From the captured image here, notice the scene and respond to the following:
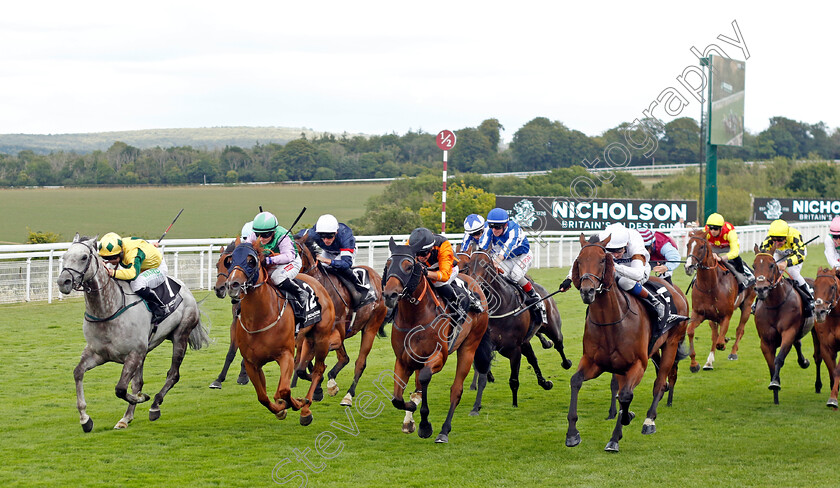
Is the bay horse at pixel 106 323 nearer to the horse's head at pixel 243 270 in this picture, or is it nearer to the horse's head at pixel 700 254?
the horse's head at pixel 243 270

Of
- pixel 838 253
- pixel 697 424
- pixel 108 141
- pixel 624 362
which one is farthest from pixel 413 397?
pixel 108 141

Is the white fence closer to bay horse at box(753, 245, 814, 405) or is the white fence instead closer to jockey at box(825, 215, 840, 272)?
bay horse at box(753, 245, 814, 405)

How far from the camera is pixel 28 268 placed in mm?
14609

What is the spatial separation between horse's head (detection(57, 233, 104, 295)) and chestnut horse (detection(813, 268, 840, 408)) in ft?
20.0

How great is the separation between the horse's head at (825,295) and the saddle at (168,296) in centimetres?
557

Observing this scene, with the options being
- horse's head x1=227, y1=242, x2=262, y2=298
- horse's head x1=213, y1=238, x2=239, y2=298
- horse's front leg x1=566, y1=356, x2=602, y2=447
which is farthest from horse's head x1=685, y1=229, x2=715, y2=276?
horse's head x1=227, y1=242, x2=262, y2=298

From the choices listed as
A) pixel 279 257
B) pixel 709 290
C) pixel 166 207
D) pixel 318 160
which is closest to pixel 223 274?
pixel 279 257

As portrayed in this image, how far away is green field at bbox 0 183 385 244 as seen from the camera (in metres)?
37.9

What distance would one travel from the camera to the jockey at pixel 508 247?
8500 millimetres

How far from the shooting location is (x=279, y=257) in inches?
291

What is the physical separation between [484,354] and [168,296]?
8.92 feet

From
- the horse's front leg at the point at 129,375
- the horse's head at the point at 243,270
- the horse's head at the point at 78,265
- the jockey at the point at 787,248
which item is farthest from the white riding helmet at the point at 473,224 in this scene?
the horse's head at the point at 78,265

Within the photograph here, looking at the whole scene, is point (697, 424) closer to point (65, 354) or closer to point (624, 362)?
point (624, 362)

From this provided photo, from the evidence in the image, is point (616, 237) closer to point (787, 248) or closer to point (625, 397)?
point (625, 397)
